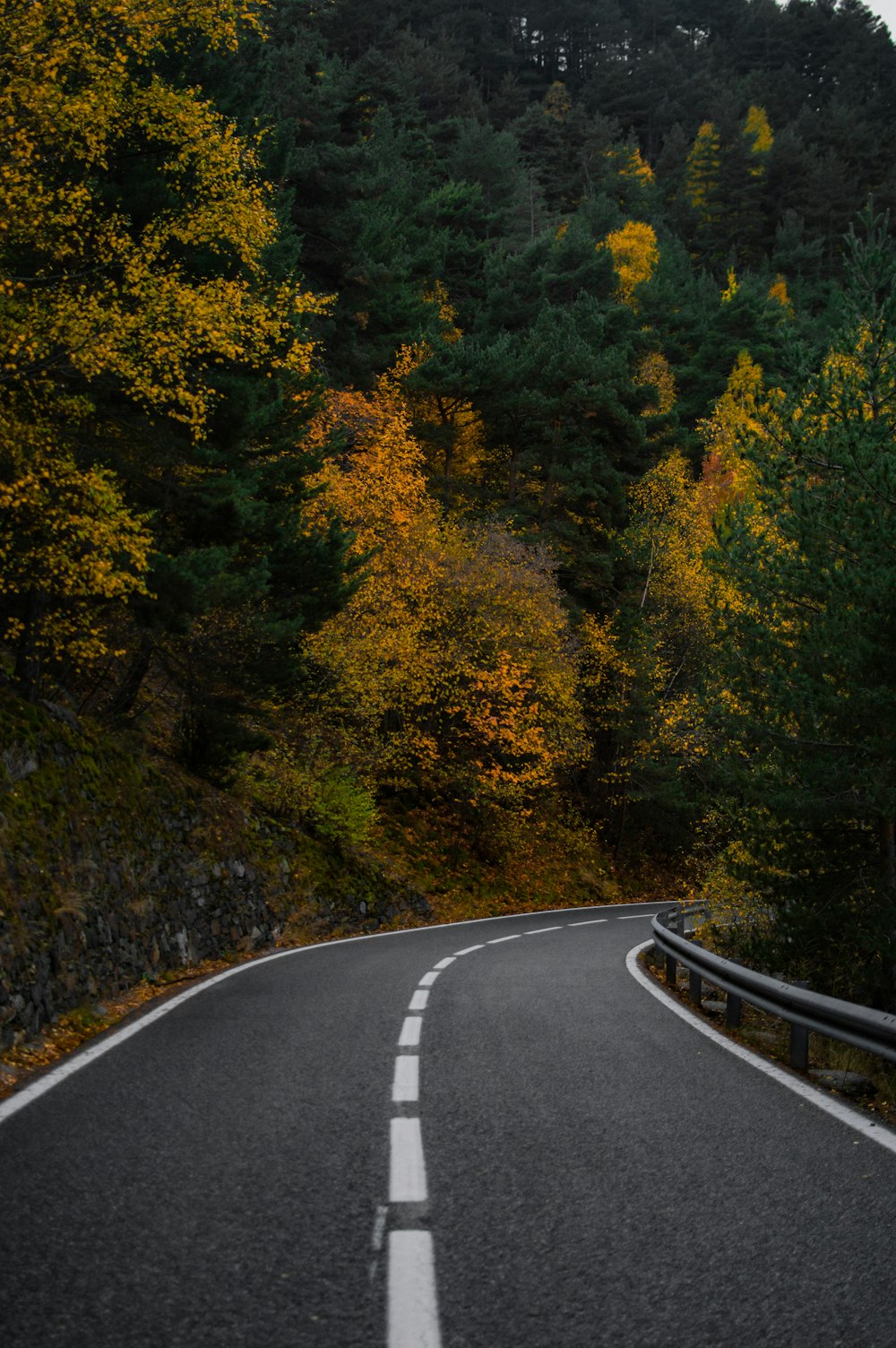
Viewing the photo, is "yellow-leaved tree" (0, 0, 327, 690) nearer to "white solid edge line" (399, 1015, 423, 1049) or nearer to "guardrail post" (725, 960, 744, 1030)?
"white solid edge line" (399, 1015, 423, 1049)

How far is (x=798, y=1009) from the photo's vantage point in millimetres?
7156


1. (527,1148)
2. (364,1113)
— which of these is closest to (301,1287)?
(527,1148)

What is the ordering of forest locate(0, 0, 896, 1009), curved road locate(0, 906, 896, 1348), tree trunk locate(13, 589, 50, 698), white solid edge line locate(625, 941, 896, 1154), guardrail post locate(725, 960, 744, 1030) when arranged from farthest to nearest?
tree trunk locate(13, 589, 50, 698) < forest locate(0, 0, 896, 1009) < guardrail post locate(725, 960, 744, 1030) < white solid edge line locate(625, 941, 896, 1154) < curved road locate(0, 906, 896, 1348)

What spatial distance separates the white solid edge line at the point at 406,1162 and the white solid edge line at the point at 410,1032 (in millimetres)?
2280

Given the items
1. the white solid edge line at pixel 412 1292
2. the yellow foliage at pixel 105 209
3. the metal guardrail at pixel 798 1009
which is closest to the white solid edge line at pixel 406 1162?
the white solid edge line at pixel 412 1292

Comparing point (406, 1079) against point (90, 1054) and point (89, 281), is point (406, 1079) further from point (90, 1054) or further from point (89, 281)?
point (89, 281)

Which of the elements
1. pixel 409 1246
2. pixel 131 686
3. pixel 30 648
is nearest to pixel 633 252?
pixel 131 686

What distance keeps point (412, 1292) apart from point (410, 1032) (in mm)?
5143

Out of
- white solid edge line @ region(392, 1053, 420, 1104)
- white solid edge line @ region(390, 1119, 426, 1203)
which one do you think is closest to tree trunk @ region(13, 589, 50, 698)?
white solid edge line @ region(392, 1053, 420, 1104)

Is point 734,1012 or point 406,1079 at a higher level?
point 406,1079

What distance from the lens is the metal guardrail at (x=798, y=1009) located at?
231 inches

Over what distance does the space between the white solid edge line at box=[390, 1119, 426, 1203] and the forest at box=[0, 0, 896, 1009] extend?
7.28 meters

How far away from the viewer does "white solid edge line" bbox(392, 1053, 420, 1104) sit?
236 inches

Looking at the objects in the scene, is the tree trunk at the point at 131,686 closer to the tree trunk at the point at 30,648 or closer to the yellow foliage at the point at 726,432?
the tree trunk at the point at 30,648
